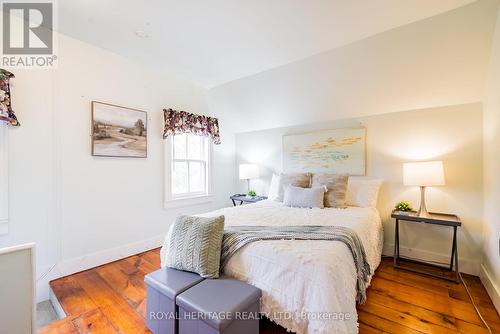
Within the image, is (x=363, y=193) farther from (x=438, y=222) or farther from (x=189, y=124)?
(x=189, y=124)

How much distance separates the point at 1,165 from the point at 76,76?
1.15 meters

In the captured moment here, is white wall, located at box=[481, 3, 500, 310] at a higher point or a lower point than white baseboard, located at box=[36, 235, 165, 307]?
higher

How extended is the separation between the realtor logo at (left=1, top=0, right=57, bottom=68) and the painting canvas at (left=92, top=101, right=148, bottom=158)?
1.98ft

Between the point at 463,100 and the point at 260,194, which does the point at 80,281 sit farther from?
the point at 463,100

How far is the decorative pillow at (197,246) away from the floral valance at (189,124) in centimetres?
197

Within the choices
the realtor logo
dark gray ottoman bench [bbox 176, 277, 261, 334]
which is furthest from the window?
dark gray ottoman bench [bbox 176, 277, 261, 334]

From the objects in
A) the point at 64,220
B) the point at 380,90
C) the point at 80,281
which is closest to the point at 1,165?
the point at 64,220

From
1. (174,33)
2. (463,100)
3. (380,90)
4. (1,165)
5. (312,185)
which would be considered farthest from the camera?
(312,185)

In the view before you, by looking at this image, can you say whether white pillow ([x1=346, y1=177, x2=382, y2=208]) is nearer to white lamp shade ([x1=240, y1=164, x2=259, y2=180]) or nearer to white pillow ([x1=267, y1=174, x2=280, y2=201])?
white pillow ([x1=267, y1=174, x2=280, y2=201])

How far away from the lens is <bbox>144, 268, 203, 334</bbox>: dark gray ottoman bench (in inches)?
54.3

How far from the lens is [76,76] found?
8.02 ft

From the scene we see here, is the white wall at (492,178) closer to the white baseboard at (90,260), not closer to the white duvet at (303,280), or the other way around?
the white duvet at (303,280)

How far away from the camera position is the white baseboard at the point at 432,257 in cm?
235

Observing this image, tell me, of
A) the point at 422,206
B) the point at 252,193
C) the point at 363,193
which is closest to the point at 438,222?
the point at 422,206
